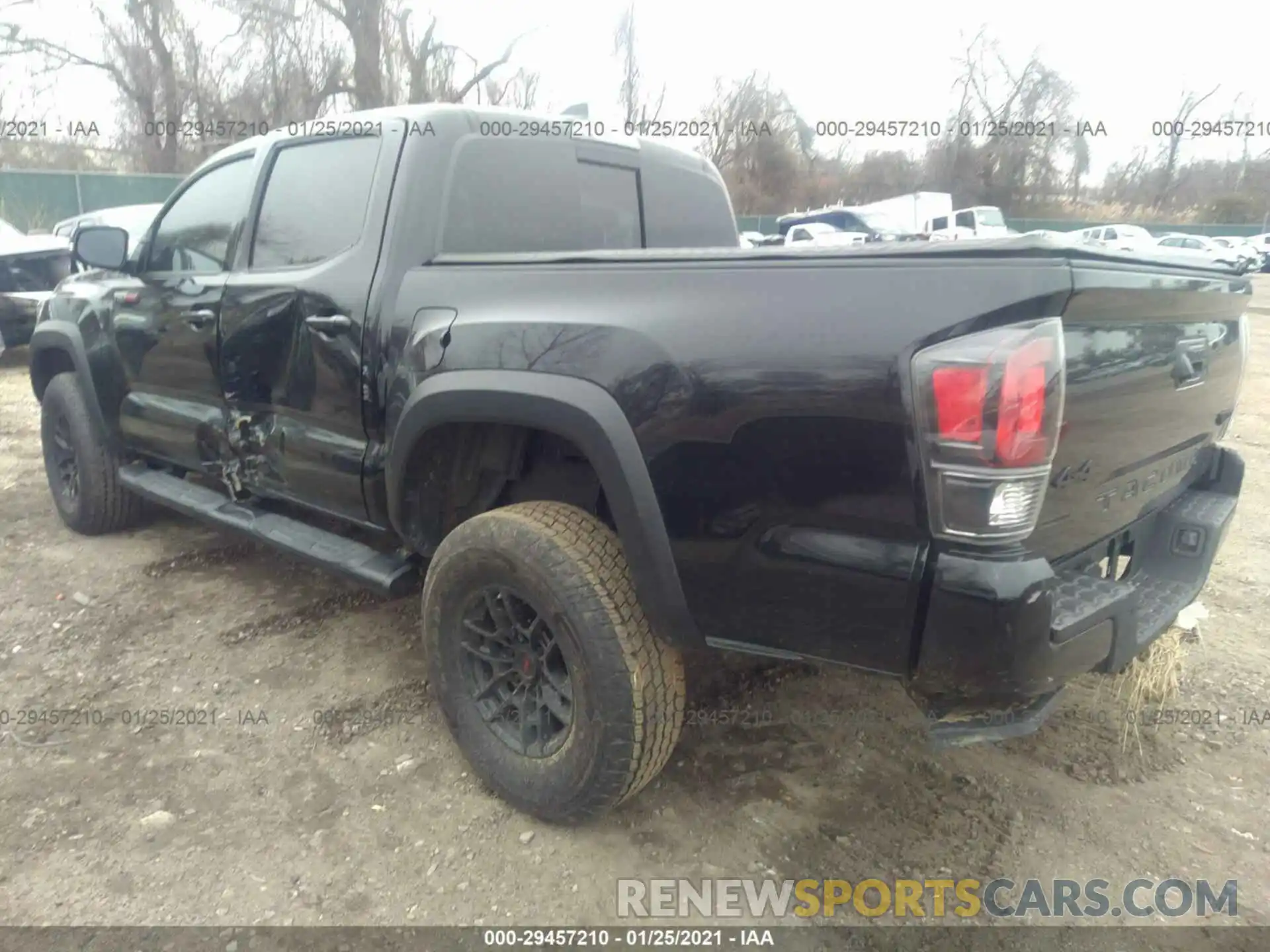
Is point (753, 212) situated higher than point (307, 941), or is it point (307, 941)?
point (753, 212)

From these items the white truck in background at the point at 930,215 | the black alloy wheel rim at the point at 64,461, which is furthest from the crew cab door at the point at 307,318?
the white truck in background at the point at 930,215

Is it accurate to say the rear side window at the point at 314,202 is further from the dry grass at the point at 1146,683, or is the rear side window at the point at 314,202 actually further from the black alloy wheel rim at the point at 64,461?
the dry grass at the point at 1146,683

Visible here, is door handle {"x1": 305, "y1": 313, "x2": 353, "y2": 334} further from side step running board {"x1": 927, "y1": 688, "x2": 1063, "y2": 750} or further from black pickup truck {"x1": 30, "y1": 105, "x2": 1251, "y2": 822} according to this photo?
side step running board {"x1": 927, "y1": 688, "x2": 1063, "y2": 750}

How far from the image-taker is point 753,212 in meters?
33.5

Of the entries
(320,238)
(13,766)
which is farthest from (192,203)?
(13,766)

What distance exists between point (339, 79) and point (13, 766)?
23382mm

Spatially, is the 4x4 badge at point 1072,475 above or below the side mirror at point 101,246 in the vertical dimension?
below

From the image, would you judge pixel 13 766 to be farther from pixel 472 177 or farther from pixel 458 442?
pixel 472 177

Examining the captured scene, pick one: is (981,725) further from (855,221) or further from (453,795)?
(855,221)

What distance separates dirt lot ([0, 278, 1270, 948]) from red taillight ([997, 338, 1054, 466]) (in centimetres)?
125

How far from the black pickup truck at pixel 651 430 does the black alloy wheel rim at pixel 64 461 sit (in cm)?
146

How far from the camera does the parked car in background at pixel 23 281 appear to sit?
8664 mm

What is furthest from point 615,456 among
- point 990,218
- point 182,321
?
point 990,218

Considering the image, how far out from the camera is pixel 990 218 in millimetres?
26438
